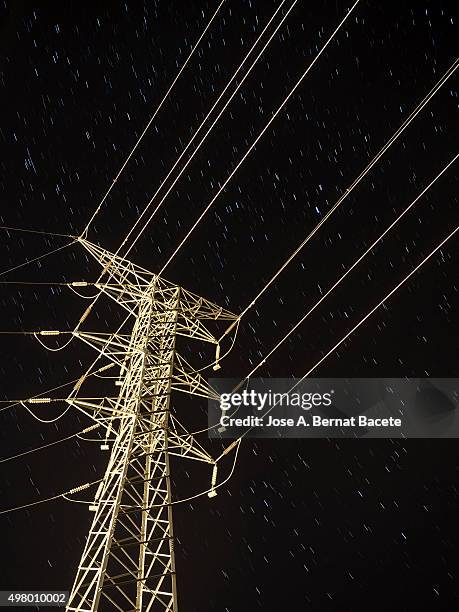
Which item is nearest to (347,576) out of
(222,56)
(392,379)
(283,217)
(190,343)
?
(392,379)

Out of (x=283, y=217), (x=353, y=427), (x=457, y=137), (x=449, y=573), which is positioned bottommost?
(x=449, y=573)

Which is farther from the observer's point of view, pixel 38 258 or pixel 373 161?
pixel 38 258

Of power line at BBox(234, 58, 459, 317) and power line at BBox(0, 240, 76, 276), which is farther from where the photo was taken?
power line at BBox(0, 240, 76, 276)

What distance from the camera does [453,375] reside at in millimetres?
10695

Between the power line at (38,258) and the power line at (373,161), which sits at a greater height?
the power line at (38,258)

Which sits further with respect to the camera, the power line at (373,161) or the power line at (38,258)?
the power line at (38,258)

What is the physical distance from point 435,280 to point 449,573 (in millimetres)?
4072

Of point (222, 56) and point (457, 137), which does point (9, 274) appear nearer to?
point (222, 56)

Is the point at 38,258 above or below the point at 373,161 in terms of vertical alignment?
above

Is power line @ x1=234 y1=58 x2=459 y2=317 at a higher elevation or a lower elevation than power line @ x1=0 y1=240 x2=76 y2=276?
lower

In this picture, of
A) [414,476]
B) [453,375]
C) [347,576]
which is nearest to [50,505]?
[347,576]

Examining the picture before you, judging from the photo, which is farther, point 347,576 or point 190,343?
point 190,343

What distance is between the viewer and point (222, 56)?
11523 mm

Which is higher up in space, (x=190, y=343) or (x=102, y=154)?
(x=102, y=154)
